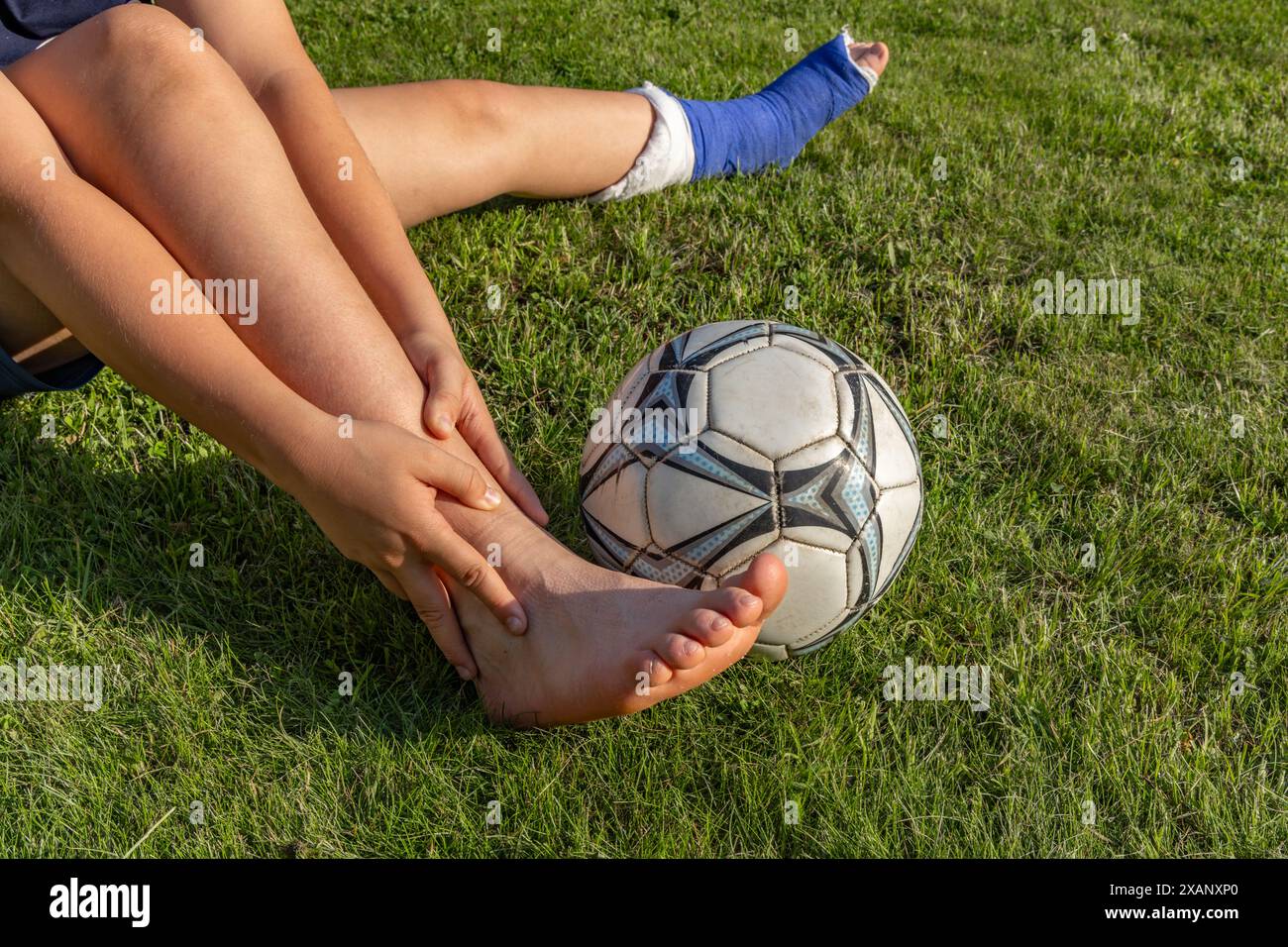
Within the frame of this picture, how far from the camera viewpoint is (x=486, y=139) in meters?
3.10

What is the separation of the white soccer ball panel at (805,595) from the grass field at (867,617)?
0.16 metres

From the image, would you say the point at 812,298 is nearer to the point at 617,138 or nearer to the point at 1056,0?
the point at 617,138

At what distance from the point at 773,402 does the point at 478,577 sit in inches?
27.5

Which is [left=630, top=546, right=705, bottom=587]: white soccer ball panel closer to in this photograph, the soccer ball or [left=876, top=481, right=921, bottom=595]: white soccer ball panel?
the soccer ball

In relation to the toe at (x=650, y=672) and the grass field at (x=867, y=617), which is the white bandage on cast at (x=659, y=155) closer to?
the grass field at (x=867, y=617)

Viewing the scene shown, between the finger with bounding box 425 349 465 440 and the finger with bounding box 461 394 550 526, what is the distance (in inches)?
1.4

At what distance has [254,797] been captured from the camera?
6.77 feet

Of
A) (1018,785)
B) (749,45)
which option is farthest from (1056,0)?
(1018,785)

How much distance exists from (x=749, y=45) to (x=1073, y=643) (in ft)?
12.0

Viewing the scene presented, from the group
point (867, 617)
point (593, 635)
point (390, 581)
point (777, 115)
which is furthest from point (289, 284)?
point (777, 115)

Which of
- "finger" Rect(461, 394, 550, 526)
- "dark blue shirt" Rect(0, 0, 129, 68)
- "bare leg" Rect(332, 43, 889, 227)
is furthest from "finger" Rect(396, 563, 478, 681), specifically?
"dark blue shirt" Rect(0, 0, 129, 68)

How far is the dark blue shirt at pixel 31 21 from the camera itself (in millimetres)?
2564

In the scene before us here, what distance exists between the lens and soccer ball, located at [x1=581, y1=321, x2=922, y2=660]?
2.10 m

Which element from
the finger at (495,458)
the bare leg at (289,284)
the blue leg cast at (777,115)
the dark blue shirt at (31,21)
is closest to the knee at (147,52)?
the bare leg at (289,284)
